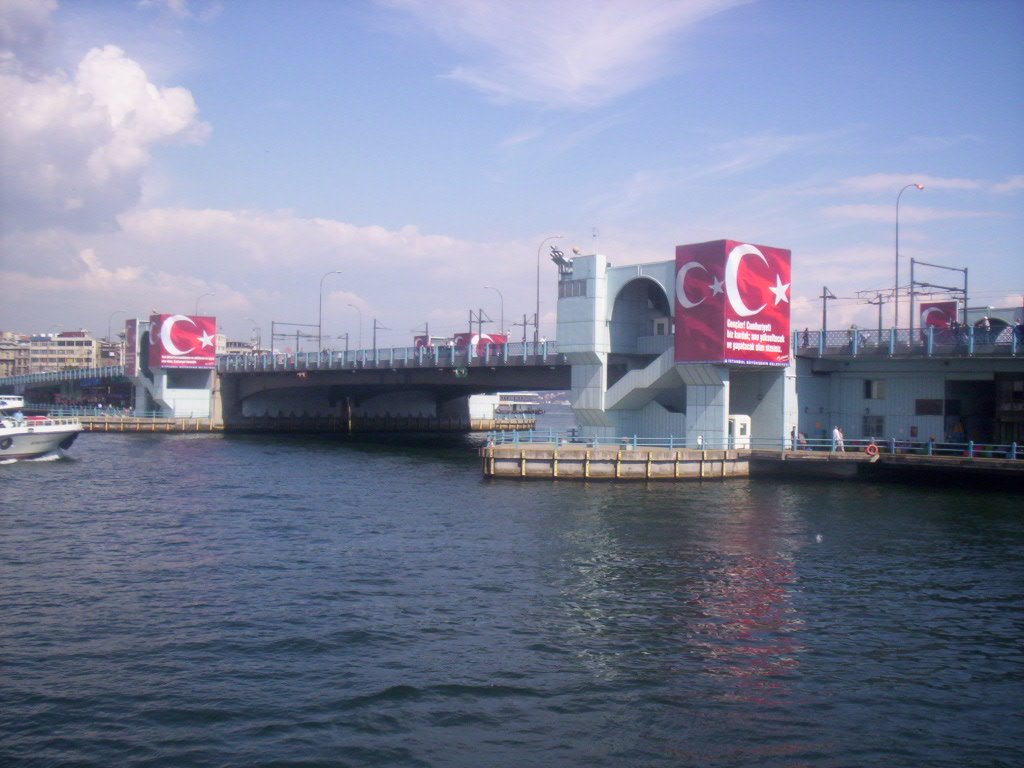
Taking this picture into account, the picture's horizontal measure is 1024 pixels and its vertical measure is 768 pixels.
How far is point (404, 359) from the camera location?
89750mm

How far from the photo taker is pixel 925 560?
32125 mm

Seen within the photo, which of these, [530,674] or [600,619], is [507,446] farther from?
[530,674]

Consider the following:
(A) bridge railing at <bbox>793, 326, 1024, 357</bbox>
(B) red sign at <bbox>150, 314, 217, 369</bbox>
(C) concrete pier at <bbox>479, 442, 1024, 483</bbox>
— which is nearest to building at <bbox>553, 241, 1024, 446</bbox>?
(A) bridge railing at <bbox>793, 326, 1024, 357</bbox>

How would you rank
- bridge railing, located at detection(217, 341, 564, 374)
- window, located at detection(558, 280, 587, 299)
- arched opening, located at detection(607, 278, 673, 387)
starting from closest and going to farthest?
1. arched opening, located at detection(607, 278, 673, 387)
2. window, located at detection(558, 280, 587, 299)
3. bridge railing, located at detection(217, 341, 564, 374)

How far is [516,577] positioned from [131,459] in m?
48.2

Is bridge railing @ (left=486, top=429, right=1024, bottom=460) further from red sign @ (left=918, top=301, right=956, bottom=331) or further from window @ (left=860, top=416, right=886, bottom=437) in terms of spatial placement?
red sign @ (left=918, top=301, right=956, bottom=331)

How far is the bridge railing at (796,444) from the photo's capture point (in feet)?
175

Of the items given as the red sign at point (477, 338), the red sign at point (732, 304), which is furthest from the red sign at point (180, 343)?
the red sign at point (732, 304)

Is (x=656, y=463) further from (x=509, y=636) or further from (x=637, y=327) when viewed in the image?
(x=509, y=636)

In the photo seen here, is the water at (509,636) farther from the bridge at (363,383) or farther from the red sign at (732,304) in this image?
the bridge at (363,383)

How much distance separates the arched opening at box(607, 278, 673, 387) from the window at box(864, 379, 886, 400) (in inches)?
528

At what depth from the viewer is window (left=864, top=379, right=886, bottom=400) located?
197 feet

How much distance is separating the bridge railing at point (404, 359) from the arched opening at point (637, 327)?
6.46m

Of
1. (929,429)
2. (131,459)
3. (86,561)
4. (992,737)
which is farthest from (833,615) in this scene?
(131,459)
